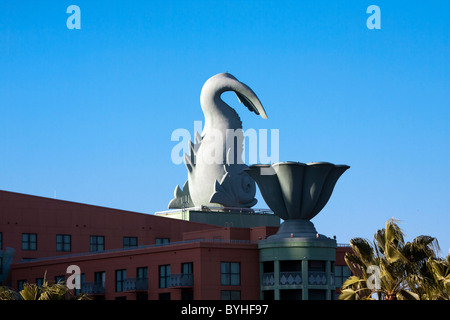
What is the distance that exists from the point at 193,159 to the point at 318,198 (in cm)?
2773

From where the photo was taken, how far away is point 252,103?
9488cm

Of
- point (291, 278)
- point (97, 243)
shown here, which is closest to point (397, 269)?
point (291, 278)

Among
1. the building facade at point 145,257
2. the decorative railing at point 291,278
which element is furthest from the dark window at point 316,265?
the decorative railing at point 291,278

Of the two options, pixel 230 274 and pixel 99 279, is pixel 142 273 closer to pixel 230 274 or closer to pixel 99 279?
pixel 99 279

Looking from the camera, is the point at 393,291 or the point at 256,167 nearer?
the point at 393,291

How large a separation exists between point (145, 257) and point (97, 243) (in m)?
15.9

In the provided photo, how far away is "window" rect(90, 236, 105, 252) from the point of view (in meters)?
85.1

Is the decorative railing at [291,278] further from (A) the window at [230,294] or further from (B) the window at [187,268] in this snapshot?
(B) the window at [187,268]

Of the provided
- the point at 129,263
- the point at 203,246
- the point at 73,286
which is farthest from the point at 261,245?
the point at 73,286

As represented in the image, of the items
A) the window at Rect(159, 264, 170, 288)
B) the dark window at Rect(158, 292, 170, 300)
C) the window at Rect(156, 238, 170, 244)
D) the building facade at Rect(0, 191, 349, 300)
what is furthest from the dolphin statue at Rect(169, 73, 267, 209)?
the dark window at Rect(158, 292, 170, 300)

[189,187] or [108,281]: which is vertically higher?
[189,187]

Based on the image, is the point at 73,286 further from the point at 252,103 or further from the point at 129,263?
the point at 252,103
